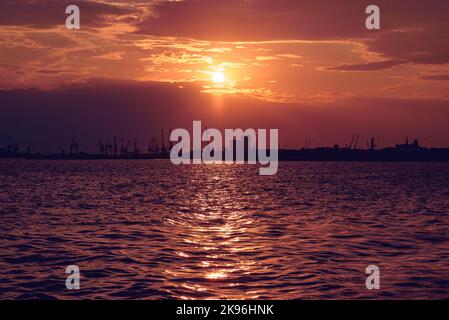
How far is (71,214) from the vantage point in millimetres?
42562

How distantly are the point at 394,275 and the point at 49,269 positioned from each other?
40.3 feet

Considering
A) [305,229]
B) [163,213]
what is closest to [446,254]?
[305,229]

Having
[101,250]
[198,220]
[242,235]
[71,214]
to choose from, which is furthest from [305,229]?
[71,214]

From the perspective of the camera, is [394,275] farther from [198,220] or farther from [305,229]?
[198,220]

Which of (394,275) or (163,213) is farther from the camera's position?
(163,213)

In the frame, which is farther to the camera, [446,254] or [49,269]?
[446,254]
